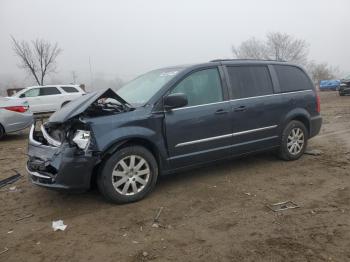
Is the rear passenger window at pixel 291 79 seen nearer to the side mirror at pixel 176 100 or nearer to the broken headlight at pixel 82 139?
the side mirror at pixel 176 100

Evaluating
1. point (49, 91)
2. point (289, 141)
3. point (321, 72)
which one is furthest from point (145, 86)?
point (321, 72)

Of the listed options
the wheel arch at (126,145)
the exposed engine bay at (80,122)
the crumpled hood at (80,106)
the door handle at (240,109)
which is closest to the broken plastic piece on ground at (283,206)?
the wheel arch at (126,145)

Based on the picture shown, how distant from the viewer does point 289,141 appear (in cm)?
629

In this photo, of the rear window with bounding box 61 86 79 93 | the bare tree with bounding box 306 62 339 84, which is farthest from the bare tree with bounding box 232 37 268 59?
the rear window with bounding box 61 86 79 93

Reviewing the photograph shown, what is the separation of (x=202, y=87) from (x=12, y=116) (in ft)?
22.6

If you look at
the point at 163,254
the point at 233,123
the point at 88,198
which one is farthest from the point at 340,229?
the point at 88,198

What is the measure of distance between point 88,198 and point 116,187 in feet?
1.91

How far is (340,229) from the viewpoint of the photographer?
12.2 feet

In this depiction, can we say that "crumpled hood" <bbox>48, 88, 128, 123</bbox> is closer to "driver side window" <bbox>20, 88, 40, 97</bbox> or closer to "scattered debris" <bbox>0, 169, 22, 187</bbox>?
"scattered debris" <bbox>0, 169, 22, 187</bbox>

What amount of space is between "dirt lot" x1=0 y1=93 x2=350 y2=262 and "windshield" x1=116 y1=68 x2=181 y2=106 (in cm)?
129

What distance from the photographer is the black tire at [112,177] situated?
14.5ft

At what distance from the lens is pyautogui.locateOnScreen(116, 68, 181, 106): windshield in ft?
16.7

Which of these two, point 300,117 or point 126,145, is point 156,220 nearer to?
point 126,145

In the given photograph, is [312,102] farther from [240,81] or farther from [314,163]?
[240,81]
